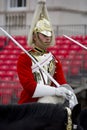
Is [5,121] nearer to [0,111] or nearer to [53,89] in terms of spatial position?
[0,111]

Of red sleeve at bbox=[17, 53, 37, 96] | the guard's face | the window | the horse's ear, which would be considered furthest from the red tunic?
the window

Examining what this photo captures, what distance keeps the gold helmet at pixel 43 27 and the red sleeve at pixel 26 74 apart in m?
0.20

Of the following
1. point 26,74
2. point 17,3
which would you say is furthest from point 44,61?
point 17,3

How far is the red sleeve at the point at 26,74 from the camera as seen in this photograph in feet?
11.6

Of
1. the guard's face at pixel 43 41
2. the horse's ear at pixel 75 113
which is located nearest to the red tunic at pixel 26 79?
the guard's face at pixel 43 41

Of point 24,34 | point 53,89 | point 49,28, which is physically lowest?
point 24,34

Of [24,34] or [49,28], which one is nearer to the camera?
[49,28]

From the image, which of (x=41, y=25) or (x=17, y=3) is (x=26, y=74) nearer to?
(x=41, y=25)

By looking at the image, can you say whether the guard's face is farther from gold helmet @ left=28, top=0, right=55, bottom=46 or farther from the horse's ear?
the horse's ear

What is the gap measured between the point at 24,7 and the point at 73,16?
143cm

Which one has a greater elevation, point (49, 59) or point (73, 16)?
point (49, 59)

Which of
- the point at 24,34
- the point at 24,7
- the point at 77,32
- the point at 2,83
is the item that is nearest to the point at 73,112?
the point at 2,83

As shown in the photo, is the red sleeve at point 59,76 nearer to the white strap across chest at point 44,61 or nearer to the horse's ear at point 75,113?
the white strap across chest at point 44,61

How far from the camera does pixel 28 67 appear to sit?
3.65 m
